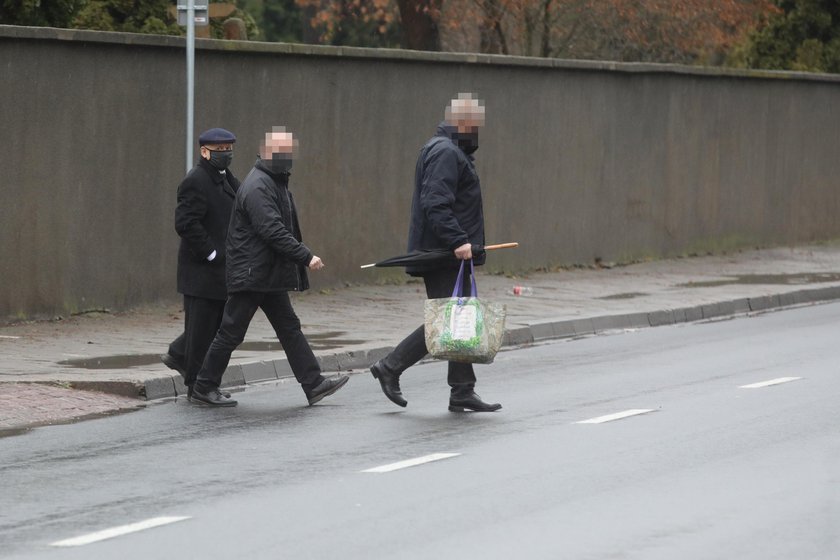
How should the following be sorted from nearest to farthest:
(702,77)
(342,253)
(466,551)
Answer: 1. (466,551)
2. (342,253)
3. (702,77)

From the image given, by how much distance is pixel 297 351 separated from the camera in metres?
11.5

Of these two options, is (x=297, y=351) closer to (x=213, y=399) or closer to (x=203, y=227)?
(x=213, y=399)

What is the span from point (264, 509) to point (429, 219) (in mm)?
3290

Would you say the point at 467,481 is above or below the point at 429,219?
below

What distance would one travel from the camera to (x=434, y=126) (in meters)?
20.0

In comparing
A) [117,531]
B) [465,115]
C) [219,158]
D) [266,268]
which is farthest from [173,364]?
[117,531]

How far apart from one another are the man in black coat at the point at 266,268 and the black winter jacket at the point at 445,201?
71 centimetres

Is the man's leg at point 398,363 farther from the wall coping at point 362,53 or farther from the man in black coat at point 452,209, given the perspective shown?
the wall coping at point 362,53

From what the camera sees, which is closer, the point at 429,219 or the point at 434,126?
the point at 429,219

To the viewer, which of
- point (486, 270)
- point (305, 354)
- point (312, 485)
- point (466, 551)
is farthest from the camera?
point (486, 270)

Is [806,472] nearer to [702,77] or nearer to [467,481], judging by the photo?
[467,481]

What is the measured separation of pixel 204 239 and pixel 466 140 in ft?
6.26

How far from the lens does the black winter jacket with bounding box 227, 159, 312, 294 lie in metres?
11.1

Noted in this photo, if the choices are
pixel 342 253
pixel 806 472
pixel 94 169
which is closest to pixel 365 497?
pixel 806 472
